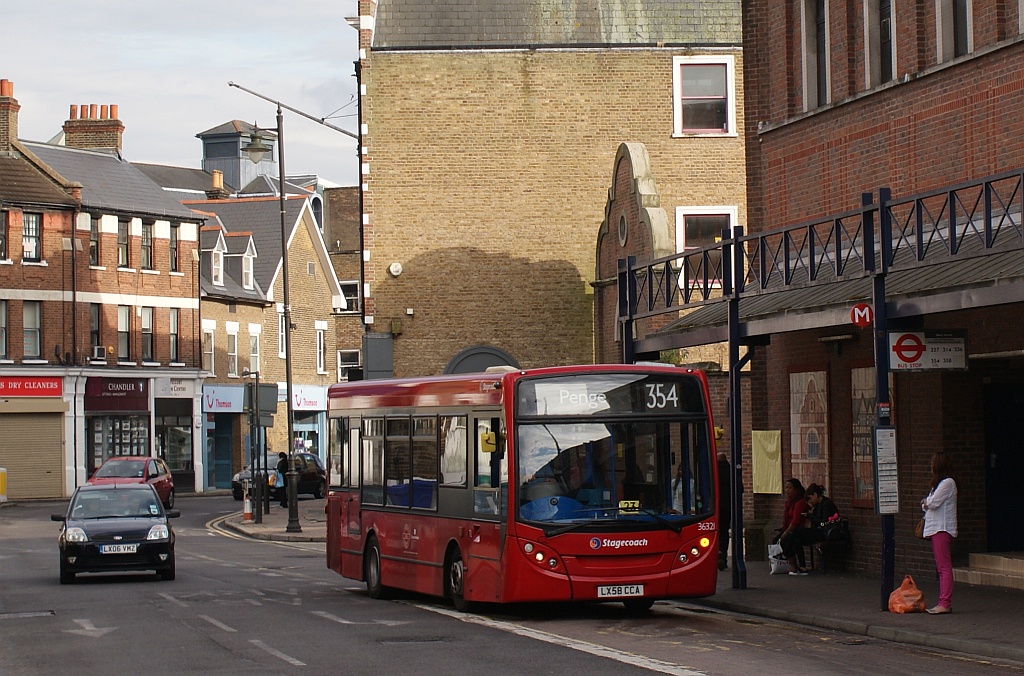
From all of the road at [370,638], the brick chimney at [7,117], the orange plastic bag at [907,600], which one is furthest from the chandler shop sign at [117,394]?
the orange plastic bag at [907,600]

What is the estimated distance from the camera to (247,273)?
70.5 meters

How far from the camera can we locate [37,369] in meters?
57.7

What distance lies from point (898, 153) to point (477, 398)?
7.57 m

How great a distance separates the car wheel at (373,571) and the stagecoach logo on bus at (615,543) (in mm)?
4554

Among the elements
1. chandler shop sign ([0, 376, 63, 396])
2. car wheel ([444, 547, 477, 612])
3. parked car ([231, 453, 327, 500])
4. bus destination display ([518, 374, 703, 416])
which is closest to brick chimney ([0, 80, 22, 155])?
chandler shop sign ([0, 376, 63, 396])

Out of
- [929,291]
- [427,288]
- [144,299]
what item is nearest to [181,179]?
[144,299]

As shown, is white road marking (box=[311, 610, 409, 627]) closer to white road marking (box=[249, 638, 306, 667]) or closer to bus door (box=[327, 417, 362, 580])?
white road marking (box=[249, 638, 306, 667])

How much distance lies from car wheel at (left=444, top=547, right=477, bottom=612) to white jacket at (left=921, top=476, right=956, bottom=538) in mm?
5014

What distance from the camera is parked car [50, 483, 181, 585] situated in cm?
2405

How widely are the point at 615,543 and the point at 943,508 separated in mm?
3403

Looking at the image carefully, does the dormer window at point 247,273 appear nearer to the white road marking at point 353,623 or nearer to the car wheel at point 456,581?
the white road marking at point 353,623

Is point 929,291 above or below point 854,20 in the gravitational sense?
below

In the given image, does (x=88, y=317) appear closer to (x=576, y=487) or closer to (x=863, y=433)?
(x=863, y=433)

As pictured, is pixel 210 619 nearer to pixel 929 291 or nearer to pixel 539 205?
pixel 929 291
